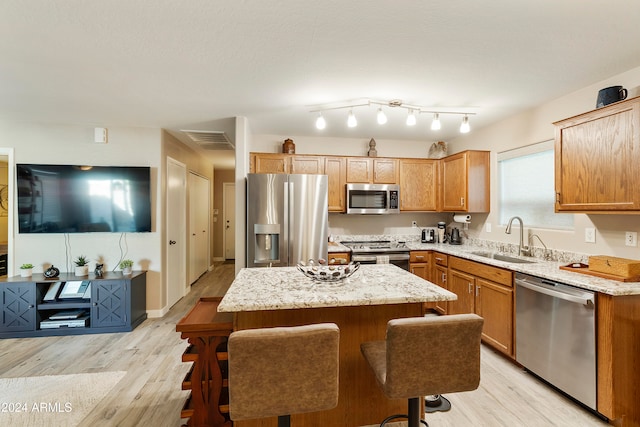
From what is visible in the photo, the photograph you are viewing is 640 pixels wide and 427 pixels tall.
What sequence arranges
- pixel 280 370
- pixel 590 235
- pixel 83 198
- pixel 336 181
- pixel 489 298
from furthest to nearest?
1. pixel 336 181
2. pixel 83 198
3. pixel 489 298
4. pixel 590 235
5. pixel 280 370

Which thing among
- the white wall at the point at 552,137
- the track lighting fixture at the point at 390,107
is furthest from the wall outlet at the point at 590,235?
the track lighting fixture at the point at 390,107

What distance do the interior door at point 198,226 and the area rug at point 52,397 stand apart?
2.85 m

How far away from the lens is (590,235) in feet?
8.24

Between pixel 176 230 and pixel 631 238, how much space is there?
5.05 meters

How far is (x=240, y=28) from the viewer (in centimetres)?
172

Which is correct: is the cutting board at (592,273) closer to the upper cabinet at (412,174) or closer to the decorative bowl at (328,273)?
the upper cabinet at (412,174)

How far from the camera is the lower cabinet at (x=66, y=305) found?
3135 millimetres

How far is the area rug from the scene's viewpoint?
6.31 feet

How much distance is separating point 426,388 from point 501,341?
6.01 feet

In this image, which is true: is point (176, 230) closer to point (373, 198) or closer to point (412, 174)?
point (373, 198)

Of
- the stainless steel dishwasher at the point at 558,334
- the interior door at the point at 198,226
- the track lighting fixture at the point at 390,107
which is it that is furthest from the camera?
the interior door at the point at 198,226

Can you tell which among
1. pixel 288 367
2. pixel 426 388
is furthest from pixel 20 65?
pixel 426 388

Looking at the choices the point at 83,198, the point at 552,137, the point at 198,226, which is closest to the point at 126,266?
the point at 83,198

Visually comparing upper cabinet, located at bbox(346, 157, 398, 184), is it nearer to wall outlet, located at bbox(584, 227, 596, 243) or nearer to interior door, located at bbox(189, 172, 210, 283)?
wall outlet, located at bbox(584, 227, 596, 243)
